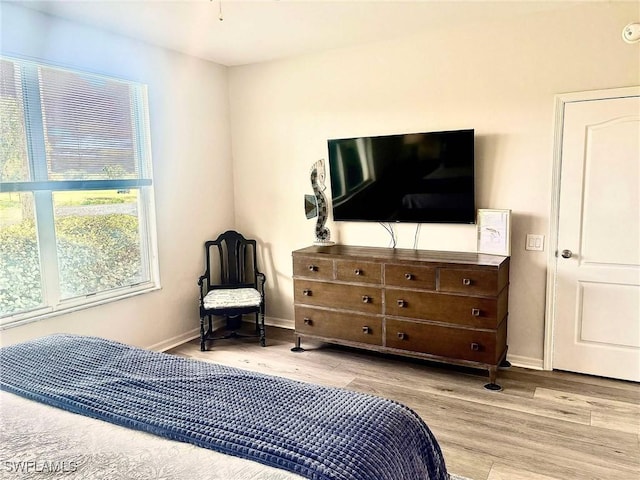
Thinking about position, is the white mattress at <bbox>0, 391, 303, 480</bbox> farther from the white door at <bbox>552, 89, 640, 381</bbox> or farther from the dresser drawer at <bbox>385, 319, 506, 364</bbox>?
the white door at <bbox>552, 89, 640, 381</bbox>

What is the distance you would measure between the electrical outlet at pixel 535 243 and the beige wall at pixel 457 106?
46 millimetres

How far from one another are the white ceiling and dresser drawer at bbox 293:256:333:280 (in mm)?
1817

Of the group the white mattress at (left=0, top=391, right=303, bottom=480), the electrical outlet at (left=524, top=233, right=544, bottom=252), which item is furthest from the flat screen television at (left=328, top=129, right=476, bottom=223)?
the white mattress at (left=0, top=391, right=303, bottom=480)

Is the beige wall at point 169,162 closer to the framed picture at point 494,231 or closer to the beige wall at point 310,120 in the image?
the beige wall at point 310,120

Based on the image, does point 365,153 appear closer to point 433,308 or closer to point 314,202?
point 314,202

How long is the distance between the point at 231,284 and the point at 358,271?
1421mm

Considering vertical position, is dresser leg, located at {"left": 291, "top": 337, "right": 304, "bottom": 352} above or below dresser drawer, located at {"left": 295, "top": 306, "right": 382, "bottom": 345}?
below

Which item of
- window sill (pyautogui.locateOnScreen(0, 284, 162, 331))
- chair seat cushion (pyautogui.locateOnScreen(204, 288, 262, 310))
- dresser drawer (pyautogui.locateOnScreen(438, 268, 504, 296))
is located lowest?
chair seat cushion (pyautogui.locateOnScreen(204, 288, 262, 310))

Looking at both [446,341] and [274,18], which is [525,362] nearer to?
[446,341]

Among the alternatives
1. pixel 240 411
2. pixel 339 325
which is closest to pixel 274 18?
pixel 339 325

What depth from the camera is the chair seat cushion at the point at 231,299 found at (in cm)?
402

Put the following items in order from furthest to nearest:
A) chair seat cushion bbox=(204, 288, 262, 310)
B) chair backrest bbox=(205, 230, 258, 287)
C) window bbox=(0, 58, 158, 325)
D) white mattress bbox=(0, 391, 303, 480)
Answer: chair backrest bbox=(205, 230, 258, 287) < chair seat cushion bbox=(204, 288, 262, 310) < window bbox=(0, 58, 158, 325) < white mattress bbox=(0, 391, 303, 480)

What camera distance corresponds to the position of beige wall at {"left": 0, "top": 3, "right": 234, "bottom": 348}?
3211 millimetres

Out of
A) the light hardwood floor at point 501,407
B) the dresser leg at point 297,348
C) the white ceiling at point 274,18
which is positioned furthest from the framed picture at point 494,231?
the dresser leg at point 297,348
